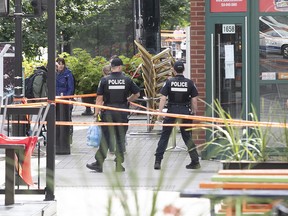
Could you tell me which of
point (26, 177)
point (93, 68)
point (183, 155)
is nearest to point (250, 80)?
point (183, 155)

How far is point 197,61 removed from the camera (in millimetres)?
16828

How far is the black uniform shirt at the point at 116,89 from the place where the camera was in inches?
604

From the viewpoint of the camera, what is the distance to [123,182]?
18.8 feet

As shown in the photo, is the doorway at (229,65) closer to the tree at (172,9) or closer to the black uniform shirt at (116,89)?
the black uniform shirt at (116,89)

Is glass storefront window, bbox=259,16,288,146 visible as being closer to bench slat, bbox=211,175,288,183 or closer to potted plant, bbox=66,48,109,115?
bench slat, bbox=211,175,288,183

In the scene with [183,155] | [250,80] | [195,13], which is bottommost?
[183,155]

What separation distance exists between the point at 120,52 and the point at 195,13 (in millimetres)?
13737

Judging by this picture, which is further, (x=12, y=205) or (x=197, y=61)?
(x=197, y=61)

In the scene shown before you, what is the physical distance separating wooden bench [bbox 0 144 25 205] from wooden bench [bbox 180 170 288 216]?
10.2ft

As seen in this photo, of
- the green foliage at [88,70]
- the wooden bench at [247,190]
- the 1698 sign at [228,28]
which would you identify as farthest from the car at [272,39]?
the green foliage at [88,70]

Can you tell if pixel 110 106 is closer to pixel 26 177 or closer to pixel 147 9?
pixel 26 177

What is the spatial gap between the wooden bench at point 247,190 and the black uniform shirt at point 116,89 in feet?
26.4

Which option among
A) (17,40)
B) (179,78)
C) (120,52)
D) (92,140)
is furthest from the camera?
(120,52)

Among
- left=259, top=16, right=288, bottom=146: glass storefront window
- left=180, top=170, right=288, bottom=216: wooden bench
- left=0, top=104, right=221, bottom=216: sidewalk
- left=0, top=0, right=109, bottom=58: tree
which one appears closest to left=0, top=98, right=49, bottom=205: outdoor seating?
left=0, top=104, right=221, bottom=216: sidewalk
